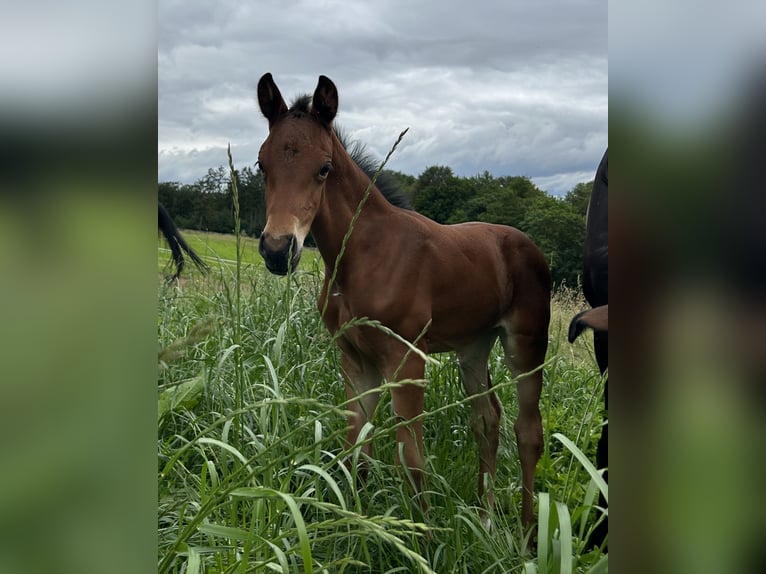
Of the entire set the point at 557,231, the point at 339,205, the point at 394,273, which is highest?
the point at 339,205

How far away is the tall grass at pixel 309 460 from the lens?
103cm

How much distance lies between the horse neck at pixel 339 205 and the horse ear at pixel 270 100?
195 mm

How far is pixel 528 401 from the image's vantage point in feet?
8.25

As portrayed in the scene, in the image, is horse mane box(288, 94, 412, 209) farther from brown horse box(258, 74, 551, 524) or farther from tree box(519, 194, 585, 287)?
tree box(519, 194, 585, 287)

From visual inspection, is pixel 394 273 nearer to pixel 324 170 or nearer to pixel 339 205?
pixel 339 205

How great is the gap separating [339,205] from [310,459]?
86 centimetres

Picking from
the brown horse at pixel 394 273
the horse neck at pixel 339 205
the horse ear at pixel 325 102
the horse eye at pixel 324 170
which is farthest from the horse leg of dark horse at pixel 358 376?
the horse ear at pixel 325 102

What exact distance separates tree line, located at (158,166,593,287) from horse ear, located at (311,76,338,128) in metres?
0.64

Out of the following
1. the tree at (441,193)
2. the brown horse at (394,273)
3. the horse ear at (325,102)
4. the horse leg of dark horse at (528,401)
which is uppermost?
the horse ear at (325,102)

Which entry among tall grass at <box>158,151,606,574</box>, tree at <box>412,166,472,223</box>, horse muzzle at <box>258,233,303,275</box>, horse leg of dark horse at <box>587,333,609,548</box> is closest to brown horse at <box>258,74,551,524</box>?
horse muzzle at <box>258,233,303,275</box>

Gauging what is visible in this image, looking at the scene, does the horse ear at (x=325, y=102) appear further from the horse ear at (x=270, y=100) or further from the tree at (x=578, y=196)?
the tree at (x=578, y=196)

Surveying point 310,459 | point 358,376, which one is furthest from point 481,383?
point 310,459
